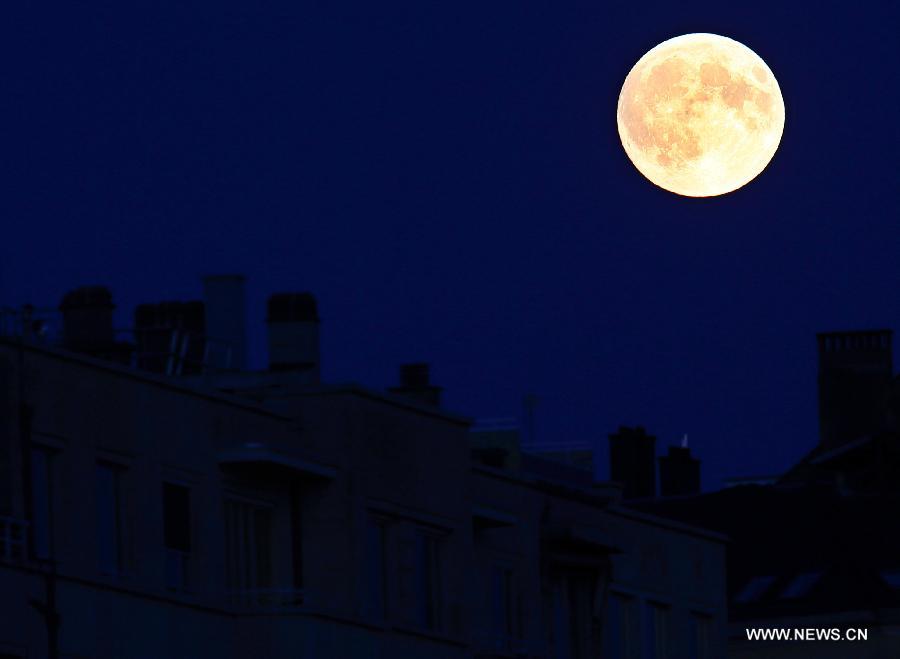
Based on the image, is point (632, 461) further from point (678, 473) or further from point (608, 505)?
point (608, 505)

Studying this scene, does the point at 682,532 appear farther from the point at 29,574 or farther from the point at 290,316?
the point at 29,574

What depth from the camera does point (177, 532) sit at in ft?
162

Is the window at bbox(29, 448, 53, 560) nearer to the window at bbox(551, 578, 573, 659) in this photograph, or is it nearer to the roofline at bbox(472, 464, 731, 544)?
the roofline at bbox(472, 464, 731, 544)

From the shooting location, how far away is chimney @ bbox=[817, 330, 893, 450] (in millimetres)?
103125

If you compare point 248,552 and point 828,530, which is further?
point 828,530

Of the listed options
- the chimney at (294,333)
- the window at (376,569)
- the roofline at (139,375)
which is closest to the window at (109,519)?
the roofline at (139,375)

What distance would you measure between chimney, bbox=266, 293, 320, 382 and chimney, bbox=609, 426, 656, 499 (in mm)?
42832

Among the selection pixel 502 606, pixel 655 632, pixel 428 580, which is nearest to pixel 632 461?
pixel 655 632

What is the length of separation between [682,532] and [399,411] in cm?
1473

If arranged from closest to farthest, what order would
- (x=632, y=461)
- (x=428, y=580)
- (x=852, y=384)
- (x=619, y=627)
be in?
(x=428, y=580), (x=619, y=627), (x=632, y=461), (x=852, y=384)

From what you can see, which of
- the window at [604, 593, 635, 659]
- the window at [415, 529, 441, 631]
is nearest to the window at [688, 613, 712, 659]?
the window at [604, 593, 635, 659]

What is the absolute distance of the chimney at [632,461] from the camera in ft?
320

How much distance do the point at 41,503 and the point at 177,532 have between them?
12.1 ft

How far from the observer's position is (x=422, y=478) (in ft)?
179
